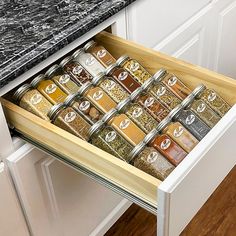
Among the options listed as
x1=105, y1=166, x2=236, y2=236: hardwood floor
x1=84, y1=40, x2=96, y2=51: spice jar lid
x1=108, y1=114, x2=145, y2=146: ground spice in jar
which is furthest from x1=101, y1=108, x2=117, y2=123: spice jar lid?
x1=105, y1=166, x2=236, y2=236: hardwood floor

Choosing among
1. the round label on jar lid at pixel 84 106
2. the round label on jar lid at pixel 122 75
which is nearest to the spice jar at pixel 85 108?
the round label on jar lid at pixel 84 106

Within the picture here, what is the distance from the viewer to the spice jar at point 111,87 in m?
1.00

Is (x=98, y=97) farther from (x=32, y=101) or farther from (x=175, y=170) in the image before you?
(x=175, y=170)

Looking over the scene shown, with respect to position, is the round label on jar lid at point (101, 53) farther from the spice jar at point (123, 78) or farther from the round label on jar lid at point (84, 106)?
the round label on jar lid at point (84, 106)

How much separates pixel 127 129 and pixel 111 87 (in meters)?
0.12

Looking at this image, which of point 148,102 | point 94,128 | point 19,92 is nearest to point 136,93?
point 148,102

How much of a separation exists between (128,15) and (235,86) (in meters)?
0.36

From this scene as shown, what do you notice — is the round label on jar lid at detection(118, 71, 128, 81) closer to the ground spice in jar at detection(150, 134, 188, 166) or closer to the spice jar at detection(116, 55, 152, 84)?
the spice jar at detection(116, 55, 152, 84)

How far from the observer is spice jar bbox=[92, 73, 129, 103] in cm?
100

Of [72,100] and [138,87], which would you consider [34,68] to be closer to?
[72,100]

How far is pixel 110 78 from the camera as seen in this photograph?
1.02 m

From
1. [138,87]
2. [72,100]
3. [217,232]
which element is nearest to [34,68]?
[72,100]

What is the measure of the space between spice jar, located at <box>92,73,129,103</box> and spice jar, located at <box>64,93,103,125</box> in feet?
0.17

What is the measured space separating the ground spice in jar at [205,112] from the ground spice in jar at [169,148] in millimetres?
102
